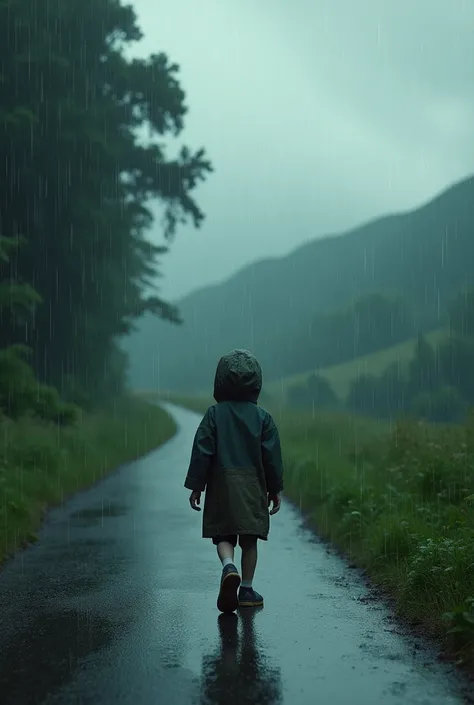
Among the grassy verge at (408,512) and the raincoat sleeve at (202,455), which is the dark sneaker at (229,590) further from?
the grassy verge at (408,512)

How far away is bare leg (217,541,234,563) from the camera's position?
613 cm

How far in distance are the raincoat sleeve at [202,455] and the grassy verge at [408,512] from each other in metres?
1.71

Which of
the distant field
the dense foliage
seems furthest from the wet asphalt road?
the distant field

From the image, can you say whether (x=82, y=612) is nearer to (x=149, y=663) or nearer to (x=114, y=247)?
(x=149, y=663)

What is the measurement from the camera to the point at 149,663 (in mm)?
4770

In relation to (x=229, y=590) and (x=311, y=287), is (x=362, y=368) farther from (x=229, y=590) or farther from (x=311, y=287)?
(x=311, y=287)

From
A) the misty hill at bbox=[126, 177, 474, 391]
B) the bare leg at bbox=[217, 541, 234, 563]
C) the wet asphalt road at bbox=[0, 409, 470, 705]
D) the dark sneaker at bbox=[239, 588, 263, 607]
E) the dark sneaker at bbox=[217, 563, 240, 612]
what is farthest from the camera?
the misty hill at bbox=[126, 177, 474, 391]

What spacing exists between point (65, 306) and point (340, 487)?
1314cm

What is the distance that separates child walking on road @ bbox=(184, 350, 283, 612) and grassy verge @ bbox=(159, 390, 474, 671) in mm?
1207

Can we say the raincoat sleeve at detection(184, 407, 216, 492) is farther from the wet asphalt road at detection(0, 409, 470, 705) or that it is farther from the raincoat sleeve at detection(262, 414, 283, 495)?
the wet asphalt road at detection(0, 409, 470, 705)

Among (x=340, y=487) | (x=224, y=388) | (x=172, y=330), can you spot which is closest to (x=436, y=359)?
(x=340, y=487)

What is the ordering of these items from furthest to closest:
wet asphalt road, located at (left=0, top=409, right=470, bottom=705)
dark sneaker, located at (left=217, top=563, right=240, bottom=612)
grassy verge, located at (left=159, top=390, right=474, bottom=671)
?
dark sneaker, located at (left=217, top=563, right=240, bottom=612)
grassy verge, located at (left=159, top=390, right=474, bottom=671)
wet asphalt road, located at (left=0, top=409, right=470, bottom=705)

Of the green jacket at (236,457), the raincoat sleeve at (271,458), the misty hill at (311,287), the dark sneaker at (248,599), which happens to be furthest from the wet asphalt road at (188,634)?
the misty hill at (311,287)

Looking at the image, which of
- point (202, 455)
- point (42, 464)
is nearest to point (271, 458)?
point (202, 455)
